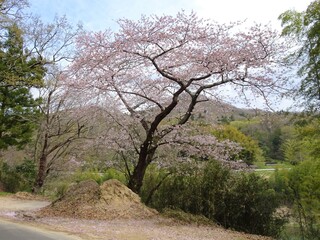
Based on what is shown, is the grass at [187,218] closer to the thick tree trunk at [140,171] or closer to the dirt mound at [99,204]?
the dirt mound at [99,204]

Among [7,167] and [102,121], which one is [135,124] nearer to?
[102,121]

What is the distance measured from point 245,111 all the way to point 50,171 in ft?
52.1

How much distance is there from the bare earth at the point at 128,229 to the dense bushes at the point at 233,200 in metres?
1.27

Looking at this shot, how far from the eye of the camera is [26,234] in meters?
7.71

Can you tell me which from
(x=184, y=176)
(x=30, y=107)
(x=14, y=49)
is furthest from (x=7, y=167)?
(x=184, y=176)

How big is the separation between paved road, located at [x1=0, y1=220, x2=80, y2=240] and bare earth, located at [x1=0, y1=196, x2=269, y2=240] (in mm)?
306

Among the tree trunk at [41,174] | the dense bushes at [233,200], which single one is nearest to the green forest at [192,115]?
the dense bushes at [233,200]

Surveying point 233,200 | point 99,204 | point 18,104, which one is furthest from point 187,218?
point 18,104

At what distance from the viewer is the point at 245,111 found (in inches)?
512

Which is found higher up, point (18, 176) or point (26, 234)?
point (18, 176)

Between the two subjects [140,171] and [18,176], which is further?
[18,176]

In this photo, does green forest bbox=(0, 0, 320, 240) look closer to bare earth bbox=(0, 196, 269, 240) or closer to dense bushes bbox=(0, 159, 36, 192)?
bare earth bbox=(0, 196, 269, 240)

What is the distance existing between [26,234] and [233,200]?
5955 millimetres

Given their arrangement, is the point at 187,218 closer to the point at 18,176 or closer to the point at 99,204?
the point at 99,204
